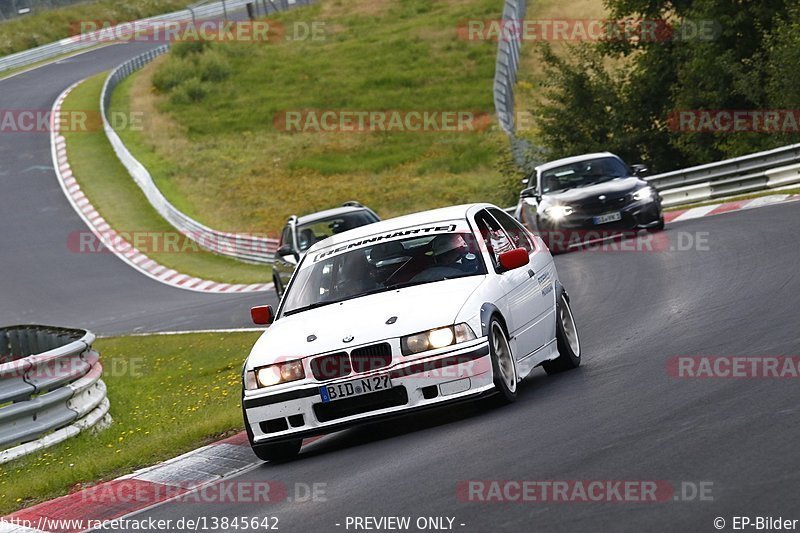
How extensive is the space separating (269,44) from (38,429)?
61719mm

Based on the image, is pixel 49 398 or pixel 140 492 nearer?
pixel 140 492

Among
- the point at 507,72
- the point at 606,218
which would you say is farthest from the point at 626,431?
the point at 507,72

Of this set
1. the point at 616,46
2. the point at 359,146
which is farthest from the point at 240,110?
the point at 616,46

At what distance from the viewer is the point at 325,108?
5675cm

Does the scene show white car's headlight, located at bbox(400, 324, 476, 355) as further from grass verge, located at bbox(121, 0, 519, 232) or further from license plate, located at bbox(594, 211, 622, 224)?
grass verge, located at bbox(121, 0, 519, 232)

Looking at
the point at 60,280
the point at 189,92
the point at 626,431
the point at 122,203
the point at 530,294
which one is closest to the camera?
the point at 626,431

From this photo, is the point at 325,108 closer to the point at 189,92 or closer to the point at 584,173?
the point at 189,92

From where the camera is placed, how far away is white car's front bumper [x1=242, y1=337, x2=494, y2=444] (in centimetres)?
865

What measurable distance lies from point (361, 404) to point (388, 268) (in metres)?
1.54

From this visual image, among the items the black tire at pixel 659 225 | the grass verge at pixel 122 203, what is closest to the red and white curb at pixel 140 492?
the black tire at pixel 659 225

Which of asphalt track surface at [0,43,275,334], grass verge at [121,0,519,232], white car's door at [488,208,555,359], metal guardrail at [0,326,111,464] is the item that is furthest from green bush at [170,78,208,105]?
white car's door at [488,208,555,359]

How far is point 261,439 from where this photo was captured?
29.1 feet

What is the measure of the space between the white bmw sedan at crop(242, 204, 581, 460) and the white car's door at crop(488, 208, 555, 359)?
2cm

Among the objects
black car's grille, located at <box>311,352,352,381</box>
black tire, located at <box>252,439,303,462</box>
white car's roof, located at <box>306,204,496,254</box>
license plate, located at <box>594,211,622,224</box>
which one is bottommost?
license plate, located at <box>594,211,622,224</box>
